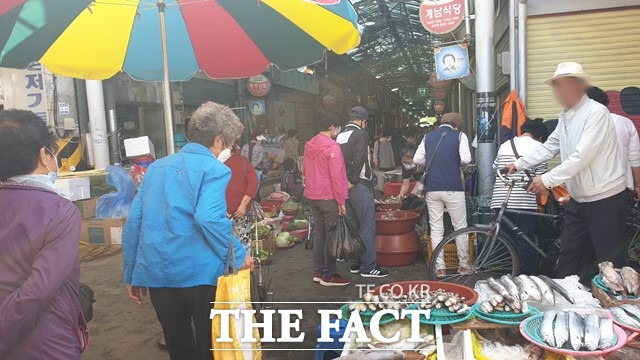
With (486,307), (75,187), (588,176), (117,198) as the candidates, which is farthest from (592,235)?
(75,187)

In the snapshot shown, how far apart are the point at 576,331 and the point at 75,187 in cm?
721

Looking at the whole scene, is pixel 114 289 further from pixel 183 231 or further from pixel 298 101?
pixel 298 101

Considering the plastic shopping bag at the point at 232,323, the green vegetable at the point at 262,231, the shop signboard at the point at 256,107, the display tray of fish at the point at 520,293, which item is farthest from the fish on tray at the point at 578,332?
the shop signboard at the point at 256,107

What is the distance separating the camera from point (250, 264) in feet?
9.45

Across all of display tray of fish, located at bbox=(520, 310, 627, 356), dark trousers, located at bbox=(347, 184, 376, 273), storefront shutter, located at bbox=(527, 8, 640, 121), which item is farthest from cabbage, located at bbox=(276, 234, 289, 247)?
display tray of fish, located at bbox=(520, 310, 627, 356)

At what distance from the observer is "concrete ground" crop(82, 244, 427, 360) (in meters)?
4.02

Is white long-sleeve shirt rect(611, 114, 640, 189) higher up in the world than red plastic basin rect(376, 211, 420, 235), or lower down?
higher up

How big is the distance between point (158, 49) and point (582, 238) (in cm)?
407

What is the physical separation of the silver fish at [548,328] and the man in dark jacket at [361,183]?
327 cm

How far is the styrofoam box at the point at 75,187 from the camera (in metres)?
7.06

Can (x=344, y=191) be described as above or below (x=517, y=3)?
below

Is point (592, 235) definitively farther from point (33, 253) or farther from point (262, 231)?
point (262, 231)

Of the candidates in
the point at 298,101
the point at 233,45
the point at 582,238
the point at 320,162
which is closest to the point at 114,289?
the point at 320,162

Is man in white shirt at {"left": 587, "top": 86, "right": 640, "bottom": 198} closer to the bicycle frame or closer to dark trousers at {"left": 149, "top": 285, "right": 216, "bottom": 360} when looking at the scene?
the bicycle frame
